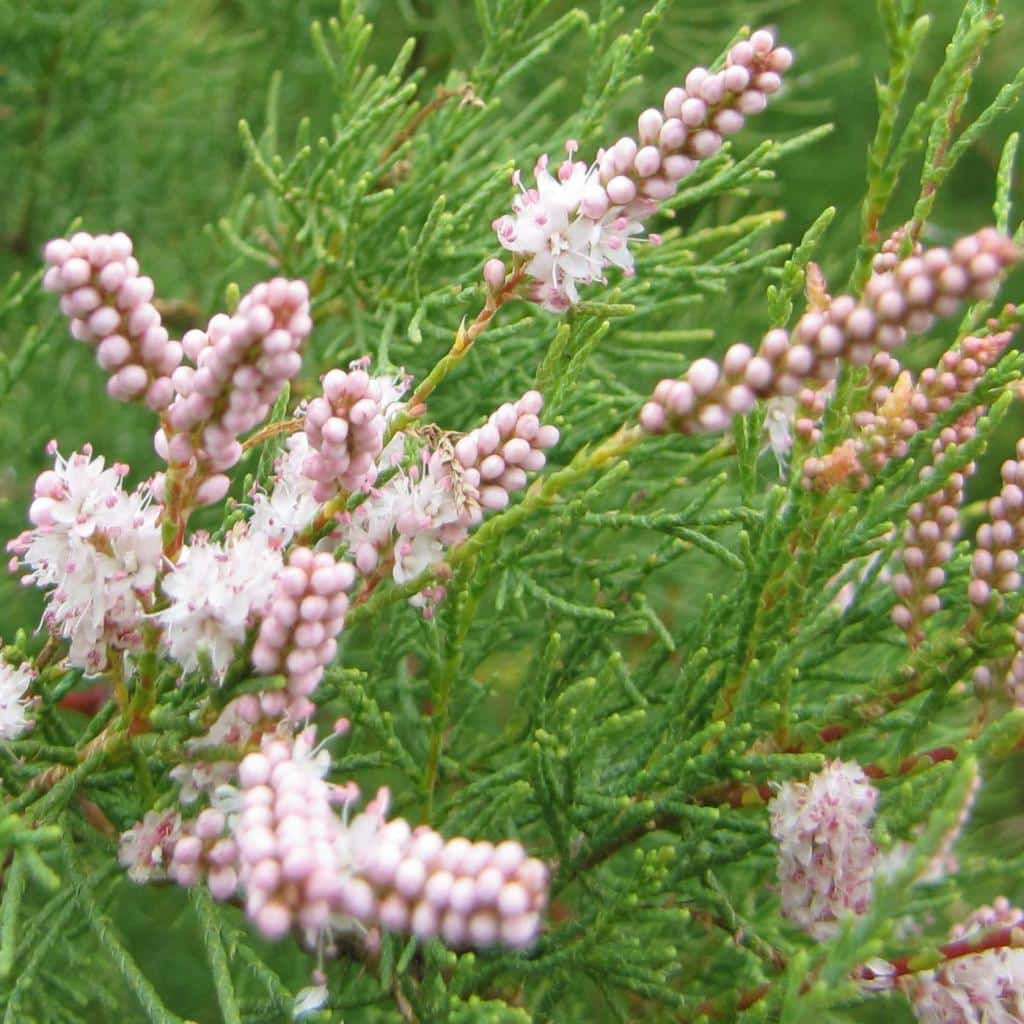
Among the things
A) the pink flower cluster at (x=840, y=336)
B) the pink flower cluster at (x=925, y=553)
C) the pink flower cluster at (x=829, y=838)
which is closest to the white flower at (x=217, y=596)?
the pink flower cluster at (x=840, y=336)

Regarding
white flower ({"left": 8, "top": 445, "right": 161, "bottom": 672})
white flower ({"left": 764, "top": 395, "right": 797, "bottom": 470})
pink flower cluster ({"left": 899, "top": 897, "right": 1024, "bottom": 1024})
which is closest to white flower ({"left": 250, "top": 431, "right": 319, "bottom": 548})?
white flower ({"left": 8, "top": 445, "right": 161, "bottom": 672})

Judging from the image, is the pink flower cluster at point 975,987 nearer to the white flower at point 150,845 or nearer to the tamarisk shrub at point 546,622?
the tamarisk shrub at point 546,622

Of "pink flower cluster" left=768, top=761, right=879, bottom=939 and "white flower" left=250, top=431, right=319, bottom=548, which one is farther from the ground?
"white flower" left=250, top=431, right=319, bottom=548

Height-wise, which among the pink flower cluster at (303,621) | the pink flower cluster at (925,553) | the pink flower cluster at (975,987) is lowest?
the pink flower cluster at (975,987)

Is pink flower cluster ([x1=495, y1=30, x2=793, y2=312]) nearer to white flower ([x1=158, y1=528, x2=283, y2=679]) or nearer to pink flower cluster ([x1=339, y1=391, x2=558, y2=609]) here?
pink flower cluster ([x1=339, y1=391, x2=558, y2=609])

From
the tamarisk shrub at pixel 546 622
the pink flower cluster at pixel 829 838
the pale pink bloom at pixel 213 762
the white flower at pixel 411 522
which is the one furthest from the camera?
the pink flower cluster at pixel 829 838

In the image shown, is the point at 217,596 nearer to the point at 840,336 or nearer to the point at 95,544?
the point at 95,544

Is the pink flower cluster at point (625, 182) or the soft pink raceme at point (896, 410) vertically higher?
the pink flower cluster at point (625, 182)
